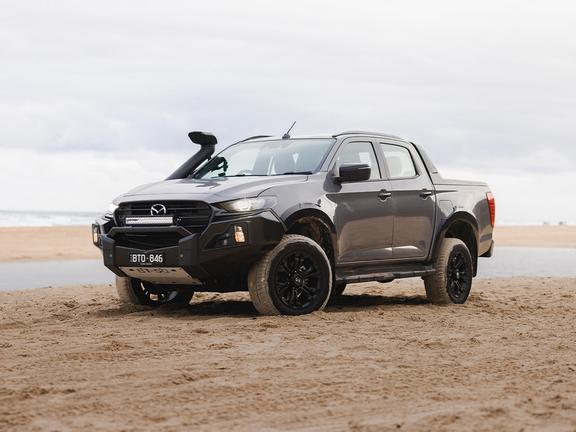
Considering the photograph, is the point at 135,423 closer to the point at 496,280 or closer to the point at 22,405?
the point at 22,405

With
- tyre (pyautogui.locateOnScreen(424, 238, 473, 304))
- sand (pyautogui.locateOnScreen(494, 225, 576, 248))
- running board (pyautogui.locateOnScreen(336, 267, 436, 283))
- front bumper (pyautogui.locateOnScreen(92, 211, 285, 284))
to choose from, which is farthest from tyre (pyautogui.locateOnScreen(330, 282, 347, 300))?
sand (pyautogui.locateOnScreen(494, 225, 576, 248))

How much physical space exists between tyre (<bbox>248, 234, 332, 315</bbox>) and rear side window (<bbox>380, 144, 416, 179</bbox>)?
183 cm

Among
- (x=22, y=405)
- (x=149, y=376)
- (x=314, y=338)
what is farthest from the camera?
(x=314, y=338)

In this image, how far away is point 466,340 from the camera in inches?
343

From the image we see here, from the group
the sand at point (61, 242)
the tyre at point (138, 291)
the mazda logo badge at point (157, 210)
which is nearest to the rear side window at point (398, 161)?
the tyre at point (138, 291)

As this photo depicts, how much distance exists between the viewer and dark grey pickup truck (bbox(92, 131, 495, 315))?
31.8 feet

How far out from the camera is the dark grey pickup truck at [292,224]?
968 cm

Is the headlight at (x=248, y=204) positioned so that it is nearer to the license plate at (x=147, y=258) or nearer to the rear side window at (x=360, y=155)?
the license plate at (x=147, y=258)

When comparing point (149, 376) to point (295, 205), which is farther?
point (295, 205)

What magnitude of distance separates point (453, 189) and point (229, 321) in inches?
150

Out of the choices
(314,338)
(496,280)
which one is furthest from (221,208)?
(496,280)

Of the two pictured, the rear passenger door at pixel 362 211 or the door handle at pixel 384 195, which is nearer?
the rear passenger door at pixel 362 211

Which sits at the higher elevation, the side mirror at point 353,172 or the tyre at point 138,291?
the side mirror at point 353,172

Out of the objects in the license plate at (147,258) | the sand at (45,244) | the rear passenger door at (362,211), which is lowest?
the sand at (45,244)
